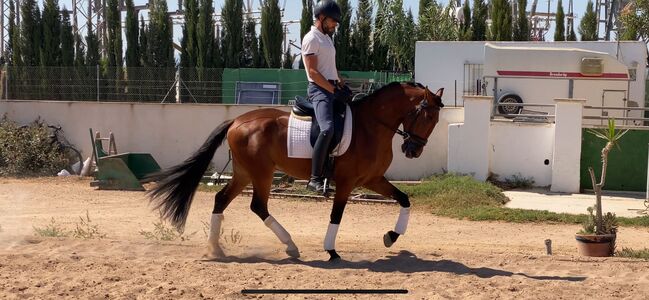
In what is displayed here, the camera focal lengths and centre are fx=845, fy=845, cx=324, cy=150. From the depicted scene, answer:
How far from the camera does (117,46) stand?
102 feet

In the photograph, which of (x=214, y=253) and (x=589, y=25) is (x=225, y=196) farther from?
(x=589, y=25)

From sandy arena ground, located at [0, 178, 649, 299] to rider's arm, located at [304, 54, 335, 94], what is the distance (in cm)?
191

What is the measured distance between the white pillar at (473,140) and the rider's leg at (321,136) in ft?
31.8

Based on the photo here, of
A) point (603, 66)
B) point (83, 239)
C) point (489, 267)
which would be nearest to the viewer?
point (489, 267)

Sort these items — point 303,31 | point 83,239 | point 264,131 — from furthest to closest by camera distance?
point 303,31
point 83,239
point 264,131

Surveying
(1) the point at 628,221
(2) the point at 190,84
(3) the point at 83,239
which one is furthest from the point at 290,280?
(2) the point at 190,84

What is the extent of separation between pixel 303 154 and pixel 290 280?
184 cm

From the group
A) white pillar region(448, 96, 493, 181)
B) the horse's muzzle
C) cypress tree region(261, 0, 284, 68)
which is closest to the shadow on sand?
the horse's muzzle

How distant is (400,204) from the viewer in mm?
9609

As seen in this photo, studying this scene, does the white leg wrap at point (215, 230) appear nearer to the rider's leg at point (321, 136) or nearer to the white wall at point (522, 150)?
the rider's leg at point (321, 136)

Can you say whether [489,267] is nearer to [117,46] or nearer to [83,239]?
[83,239]

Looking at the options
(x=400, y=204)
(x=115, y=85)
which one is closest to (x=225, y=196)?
(x=400, y=204)

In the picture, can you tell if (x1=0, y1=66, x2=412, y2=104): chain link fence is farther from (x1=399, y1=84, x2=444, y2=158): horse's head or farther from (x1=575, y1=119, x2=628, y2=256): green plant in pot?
(x1=399, y1=84, x2=444, y2=158): horse's head

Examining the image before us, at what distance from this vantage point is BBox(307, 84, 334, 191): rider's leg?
9.03 metres
